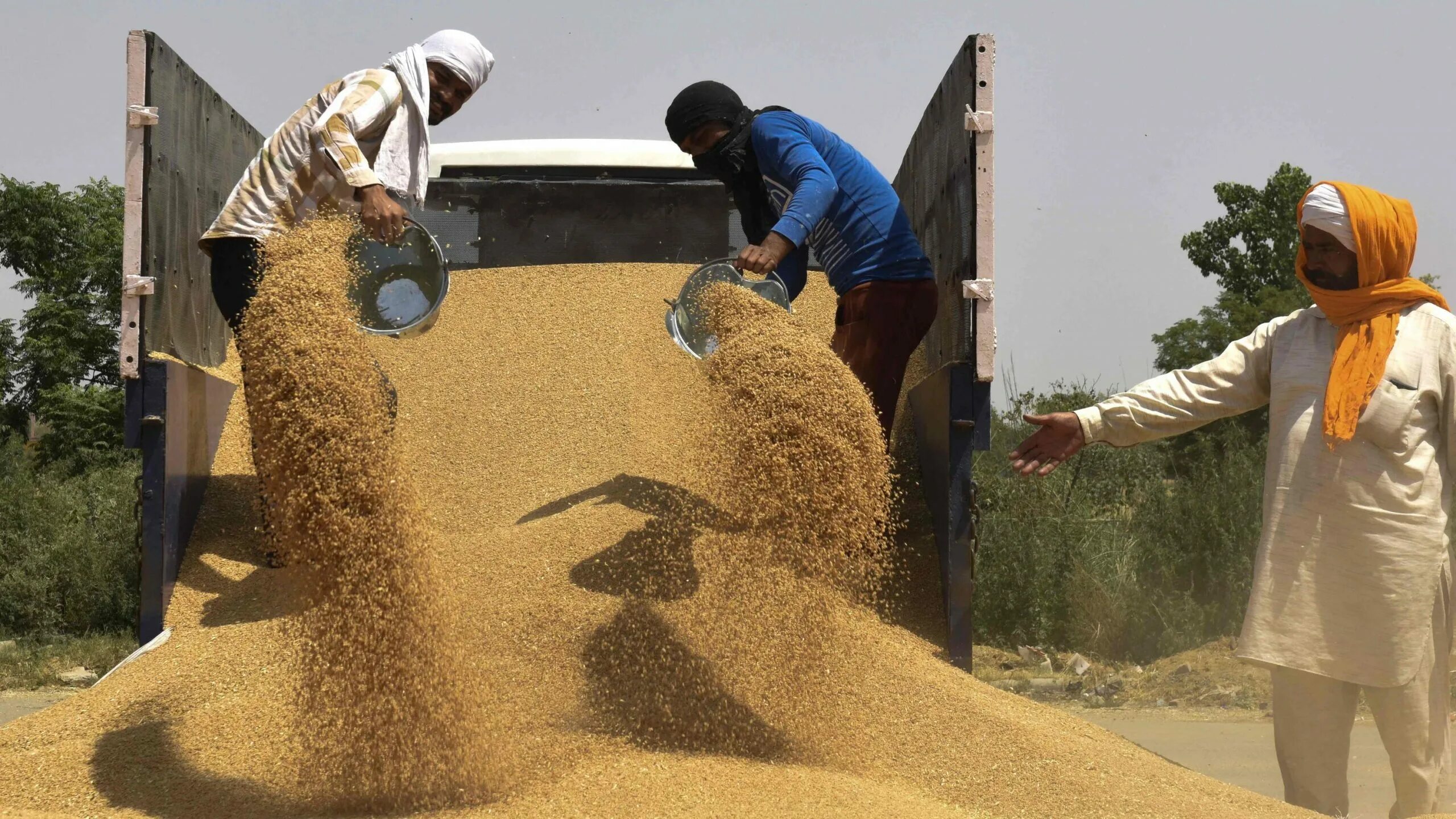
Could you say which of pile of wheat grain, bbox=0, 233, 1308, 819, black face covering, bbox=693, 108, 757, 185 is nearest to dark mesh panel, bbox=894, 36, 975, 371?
black face covering, bbox=693, 108, 757, 185

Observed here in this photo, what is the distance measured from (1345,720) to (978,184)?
1784mm

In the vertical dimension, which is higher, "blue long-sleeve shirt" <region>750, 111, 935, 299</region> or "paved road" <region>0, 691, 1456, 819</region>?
"blue long-sleeve shirt" <region>750, 111, 935, 299</region>

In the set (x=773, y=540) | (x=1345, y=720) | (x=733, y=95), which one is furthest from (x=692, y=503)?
(x=1345, y=720)

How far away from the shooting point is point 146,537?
371 centimetres

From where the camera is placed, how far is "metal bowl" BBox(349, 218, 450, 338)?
3.80 meters

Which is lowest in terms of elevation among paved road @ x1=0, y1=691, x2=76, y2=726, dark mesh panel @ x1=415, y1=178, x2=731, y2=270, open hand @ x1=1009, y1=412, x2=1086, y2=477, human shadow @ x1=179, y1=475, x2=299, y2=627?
paved road @ x1=0, y1=691, x2=76, y2=726

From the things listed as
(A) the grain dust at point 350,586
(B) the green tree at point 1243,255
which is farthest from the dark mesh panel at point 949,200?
(B) the green tree at point 1243,255

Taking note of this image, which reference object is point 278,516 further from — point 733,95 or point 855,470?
point 733,95

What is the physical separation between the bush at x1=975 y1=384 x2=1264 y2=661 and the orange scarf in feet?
9.11

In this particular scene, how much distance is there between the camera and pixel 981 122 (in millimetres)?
3740

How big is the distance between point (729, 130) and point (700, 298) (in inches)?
28.7

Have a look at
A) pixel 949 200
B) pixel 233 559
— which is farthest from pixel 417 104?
pixel 949 200

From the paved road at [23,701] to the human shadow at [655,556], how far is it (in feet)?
7.21

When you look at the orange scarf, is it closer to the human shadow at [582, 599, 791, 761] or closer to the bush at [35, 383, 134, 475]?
the human shadow at [582, 599, 791, 761]
